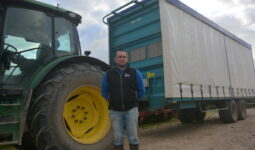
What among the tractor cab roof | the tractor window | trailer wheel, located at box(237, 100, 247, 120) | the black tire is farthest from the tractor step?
trailer wheel, located at box(237, 100, 247, 120)

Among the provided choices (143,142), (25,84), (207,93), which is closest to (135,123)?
(25,84)

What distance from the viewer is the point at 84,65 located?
Result: 3.67m

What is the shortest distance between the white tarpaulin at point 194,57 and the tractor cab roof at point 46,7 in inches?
97.6

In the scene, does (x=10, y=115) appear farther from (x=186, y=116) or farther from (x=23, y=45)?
(x=186, y=116)

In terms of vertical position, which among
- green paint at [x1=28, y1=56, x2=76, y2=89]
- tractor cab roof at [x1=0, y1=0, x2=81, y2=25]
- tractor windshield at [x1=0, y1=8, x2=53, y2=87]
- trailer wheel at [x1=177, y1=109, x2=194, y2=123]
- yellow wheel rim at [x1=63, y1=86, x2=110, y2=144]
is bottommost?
trailer wheel at [x1=177, y1=109, x2=194, y2=123]

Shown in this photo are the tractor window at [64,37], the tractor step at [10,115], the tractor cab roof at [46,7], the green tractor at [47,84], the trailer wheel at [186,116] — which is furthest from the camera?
the trailer wheel at [186,116]

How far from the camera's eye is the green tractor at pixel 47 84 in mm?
2877

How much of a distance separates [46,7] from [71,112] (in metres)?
1.74

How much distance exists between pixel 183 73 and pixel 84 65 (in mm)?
3233

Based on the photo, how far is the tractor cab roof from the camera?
11.0 feet

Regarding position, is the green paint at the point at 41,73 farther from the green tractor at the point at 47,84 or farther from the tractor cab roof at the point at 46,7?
the tractor cab roof at the point at 46,7

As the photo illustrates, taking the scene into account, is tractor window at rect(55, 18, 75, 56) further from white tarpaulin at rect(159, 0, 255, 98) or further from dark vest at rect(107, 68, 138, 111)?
white tarpaulin at rect(159, 0, 255, 98)

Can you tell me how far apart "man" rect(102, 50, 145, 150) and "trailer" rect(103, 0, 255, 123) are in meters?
2.66

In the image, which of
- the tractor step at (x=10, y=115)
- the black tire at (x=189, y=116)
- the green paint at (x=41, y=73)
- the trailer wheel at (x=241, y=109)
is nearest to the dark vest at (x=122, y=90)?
the green paint at (x=41, y=73)
